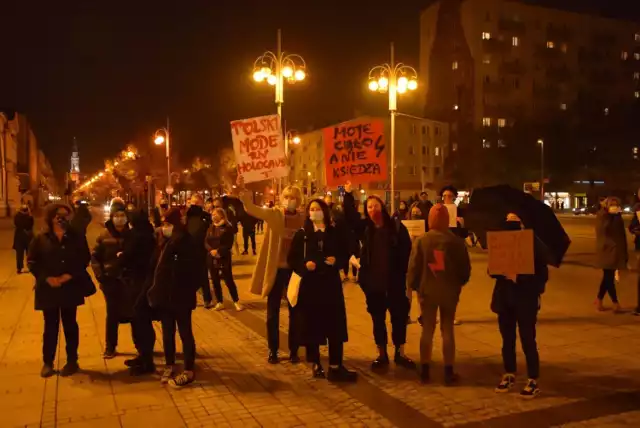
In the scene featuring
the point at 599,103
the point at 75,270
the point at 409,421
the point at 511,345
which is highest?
the point at 599,103

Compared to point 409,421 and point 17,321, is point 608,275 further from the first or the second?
point 17,321

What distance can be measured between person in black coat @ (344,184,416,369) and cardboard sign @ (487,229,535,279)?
3.82ft

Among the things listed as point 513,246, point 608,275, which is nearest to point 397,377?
point 513,246

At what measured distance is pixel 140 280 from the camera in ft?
22.2

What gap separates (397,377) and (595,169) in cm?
5507

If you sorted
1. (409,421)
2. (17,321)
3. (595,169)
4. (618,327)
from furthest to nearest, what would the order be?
(595,169)
(17,321)
(618,327)
(409,421)

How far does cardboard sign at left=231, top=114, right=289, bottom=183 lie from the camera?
33.5 feet

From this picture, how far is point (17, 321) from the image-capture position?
30.5ft

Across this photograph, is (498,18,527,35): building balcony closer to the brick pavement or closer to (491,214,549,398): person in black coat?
the brick pavement

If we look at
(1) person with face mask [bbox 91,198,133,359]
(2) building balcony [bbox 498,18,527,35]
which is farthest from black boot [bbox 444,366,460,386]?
(2) building balcony [bbox 498,18,527,35]

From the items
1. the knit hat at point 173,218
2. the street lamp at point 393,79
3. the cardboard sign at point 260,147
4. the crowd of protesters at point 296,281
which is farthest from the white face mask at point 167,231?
the street lamp at point 393,79

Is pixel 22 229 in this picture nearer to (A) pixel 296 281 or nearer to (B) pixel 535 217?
(A) pixel 296 281

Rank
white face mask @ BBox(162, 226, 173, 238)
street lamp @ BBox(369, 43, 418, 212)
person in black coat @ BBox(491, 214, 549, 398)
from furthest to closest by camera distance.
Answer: street lamp @ BBox(369, 43, 418, 212) → white face mask @ BBox(162, 226, 173, 238) → person in black coat @ BBox(491, 214, 549, 398)

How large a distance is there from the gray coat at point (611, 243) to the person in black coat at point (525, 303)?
14.5 ft
